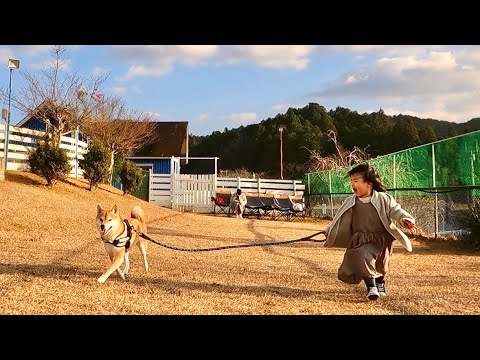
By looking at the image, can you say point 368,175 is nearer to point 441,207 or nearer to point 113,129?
point 441,207

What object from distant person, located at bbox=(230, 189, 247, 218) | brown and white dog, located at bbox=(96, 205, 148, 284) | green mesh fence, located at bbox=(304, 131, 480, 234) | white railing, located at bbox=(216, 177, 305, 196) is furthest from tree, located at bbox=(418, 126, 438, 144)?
brown and white dog, located at bbox=(96, 205, 148, 284)

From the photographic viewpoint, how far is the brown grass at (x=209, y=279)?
4.25 meters

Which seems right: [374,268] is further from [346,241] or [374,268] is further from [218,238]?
[218,238]

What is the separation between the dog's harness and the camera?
5262 mm

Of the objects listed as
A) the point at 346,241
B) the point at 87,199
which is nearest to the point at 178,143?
the point at 87,199

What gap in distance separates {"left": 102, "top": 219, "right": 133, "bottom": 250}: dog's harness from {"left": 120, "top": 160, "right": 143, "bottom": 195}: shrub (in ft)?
49.0

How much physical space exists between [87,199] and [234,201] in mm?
6349

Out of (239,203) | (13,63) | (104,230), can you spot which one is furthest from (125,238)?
(239,203)

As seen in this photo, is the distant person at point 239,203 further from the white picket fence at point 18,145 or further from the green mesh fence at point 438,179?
the white picket fence at point 18,145

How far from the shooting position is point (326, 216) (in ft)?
71.5

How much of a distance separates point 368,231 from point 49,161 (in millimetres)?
12754

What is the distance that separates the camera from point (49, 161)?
15.5 metres

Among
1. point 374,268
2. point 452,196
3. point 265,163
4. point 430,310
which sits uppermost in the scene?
point 265,163

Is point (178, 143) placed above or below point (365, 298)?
above
